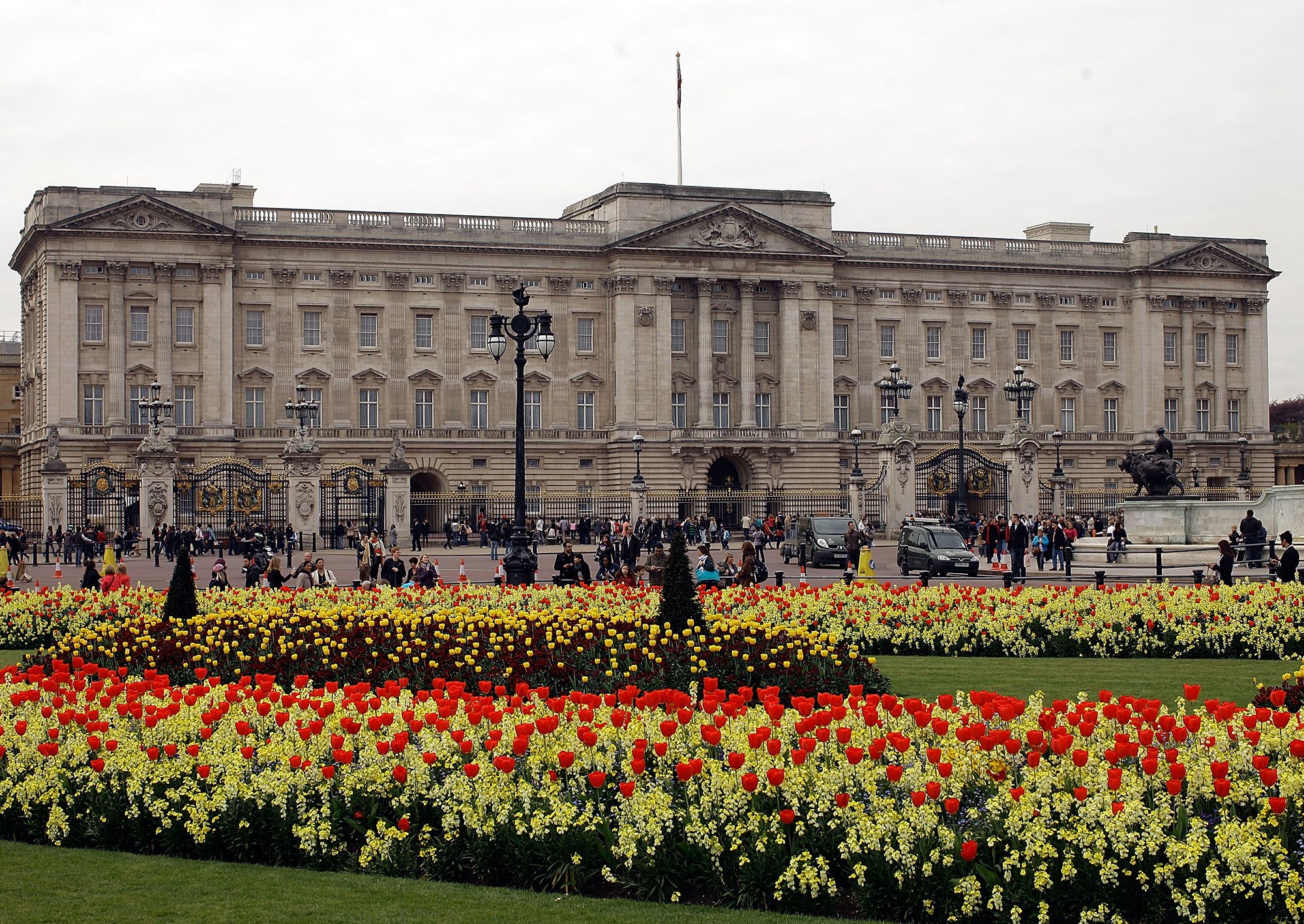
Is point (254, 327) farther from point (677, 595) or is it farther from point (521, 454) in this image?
point (677, 595)

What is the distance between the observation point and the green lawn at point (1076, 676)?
18422mm

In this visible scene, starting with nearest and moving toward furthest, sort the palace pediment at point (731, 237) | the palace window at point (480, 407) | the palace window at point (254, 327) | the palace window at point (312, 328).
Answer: the palace window at point (254, 327), the palace window at point (312, 328), the palace window at point (480, 407), the palace pediment at point (731, 237)

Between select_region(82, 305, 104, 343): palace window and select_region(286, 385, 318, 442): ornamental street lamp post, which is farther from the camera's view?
select_region(82, 305, 104, 343): palace window

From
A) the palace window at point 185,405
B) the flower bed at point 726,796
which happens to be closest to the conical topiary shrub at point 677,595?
the flower bed at point 726,796

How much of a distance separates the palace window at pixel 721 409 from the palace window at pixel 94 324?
96.5ft

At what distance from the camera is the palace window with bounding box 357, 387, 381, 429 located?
7738 centimetres

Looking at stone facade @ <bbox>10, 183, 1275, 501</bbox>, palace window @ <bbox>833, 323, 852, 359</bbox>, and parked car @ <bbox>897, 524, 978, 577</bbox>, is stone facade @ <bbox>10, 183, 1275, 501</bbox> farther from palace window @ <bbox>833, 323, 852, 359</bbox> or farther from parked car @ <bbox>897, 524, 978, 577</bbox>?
parked car @ <bbox>897, 524, 978, 577</bbox>

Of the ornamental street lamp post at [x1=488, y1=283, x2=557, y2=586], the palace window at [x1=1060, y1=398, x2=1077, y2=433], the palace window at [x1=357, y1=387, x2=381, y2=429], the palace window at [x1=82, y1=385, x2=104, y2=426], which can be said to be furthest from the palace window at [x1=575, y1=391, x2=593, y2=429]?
the ornamental street lamp post at [x1=488, y1=283, x2=557, y2=586]

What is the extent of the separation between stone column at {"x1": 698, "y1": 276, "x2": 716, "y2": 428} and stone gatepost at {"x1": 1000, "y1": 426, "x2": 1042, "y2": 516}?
798 inches

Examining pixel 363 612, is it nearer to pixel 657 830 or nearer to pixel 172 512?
pixel 657 830

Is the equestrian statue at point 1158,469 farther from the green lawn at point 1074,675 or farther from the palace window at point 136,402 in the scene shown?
the palace window at point 136,402

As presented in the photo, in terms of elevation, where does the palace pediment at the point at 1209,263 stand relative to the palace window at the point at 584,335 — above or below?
above

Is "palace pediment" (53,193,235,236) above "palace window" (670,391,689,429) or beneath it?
above

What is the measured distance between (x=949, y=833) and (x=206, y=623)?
507 inches
